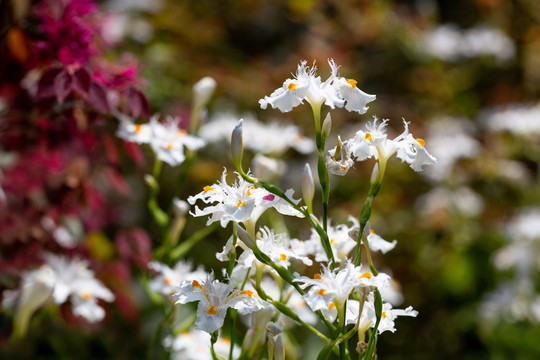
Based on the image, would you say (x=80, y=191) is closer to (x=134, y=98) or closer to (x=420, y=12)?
(x=134, y=98)

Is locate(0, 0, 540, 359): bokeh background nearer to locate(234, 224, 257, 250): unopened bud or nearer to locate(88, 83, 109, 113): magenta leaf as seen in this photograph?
locate(88, 83, 109, 113): magenta leaf

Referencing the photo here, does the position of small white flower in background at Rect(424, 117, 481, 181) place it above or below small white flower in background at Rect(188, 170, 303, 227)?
above

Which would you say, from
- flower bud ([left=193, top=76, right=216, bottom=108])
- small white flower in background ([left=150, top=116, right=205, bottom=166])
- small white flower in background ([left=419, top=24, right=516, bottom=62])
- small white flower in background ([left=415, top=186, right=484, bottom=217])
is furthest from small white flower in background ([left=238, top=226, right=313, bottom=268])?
small white flower in background ([left=419, top=24, right=516, bottom=62])

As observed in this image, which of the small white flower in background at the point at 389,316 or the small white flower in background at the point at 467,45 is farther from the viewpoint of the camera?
the small white flower in background at the point at 467,45

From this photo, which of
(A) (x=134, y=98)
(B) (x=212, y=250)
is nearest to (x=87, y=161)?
(A) (x=134, y=98)

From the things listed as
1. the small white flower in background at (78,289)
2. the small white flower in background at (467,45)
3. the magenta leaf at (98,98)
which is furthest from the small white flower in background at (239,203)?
the small white flower in background at (467,45)

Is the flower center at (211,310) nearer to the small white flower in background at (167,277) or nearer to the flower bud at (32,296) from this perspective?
the small white flower in background at (167,277)
